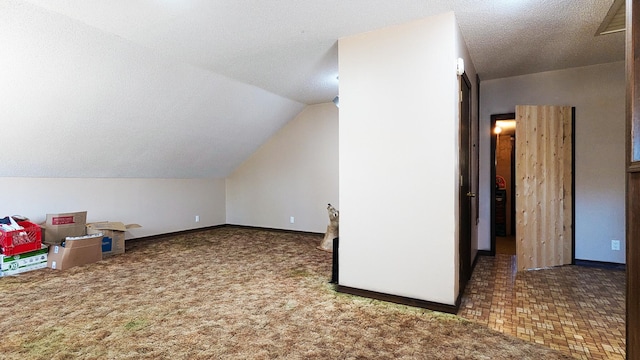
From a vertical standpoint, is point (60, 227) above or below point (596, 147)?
below

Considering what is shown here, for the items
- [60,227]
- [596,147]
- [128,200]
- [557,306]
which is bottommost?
[557,306]

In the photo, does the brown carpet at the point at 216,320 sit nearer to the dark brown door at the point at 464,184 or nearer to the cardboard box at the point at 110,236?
the cardboard box at the point at 110,236

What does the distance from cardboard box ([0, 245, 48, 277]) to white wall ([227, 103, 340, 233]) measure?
3641 millimetres

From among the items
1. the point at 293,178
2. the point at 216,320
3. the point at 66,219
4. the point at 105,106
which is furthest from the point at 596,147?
the point at 66,219

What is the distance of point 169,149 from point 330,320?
406 centimetres

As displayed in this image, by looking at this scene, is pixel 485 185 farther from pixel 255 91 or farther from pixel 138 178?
pixel 138 178

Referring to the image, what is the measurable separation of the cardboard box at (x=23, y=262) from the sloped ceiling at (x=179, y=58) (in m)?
1.14

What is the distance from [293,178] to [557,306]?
15.3 feet

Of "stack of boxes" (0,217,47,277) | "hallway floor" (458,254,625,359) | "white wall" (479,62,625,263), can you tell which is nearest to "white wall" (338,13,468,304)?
"hallway floor" (458,254,625,359)

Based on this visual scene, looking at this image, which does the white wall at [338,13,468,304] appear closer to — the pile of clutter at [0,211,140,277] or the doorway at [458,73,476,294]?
the doorway at [458,73,476,294]

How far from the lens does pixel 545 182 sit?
4.21m

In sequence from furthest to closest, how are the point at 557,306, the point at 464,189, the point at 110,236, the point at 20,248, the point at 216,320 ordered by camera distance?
the point at 110,236
the point at 20,248
the point at 464,189
the point at 557,306
the point at 216,320

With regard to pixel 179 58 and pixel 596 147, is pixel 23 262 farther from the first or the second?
pixel 596 147

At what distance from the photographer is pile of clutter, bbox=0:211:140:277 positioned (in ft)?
12.2
